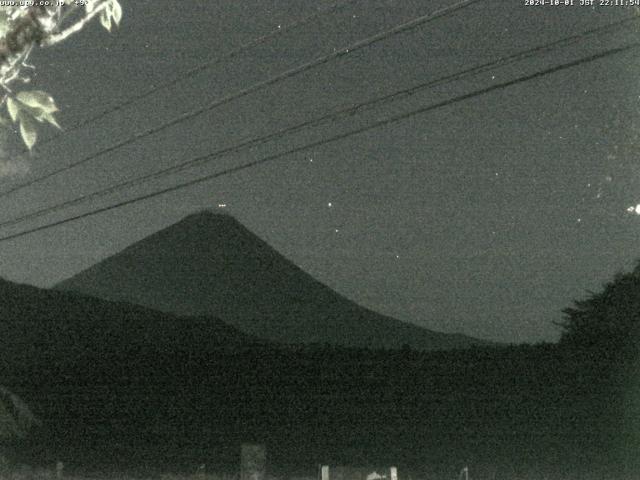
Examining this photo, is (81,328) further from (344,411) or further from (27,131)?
(27,131)

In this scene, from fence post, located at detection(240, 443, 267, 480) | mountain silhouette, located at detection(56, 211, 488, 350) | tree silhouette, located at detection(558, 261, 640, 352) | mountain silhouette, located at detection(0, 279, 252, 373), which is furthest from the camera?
mountain silhouette, located at detection(56, 211, 488, 350)

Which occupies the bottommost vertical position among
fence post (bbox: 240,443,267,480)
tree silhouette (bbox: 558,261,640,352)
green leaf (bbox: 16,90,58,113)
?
fence post (bbox: 240,443,267,480)

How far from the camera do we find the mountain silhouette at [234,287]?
10150 centimetres

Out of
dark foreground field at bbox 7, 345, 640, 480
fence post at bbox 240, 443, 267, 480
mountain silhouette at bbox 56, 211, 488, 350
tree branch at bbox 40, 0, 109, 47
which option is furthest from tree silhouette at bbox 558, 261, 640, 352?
mountain silhouette at bbox 56, 211, 488, 350

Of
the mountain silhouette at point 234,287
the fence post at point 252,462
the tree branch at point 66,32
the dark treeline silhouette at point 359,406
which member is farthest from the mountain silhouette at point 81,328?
the mountain silhouette at point 234,287

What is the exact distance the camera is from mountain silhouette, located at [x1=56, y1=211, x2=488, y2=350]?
102m

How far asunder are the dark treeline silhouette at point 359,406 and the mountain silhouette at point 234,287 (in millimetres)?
66187

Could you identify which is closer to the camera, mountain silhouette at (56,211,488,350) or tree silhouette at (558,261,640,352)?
tree silhouette at (558,261,640,352)

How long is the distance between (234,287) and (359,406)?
102 meters

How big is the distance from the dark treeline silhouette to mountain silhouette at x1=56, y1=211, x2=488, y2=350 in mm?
66187

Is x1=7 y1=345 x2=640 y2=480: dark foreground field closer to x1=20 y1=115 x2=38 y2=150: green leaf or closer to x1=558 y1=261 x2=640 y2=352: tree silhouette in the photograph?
x1=558 y1=261 x2=640 y2=352: tree silhouette

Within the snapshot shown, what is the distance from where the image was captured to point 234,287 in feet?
382

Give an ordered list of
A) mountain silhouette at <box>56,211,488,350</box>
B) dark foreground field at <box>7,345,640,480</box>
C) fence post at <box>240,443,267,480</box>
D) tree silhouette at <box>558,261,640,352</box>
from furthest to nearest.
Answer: mountain silhouette at <box>56,211,488,350</box> → tree silhouette at <box>558,261,640,352</box> → fence post at <box>240,443,267,480</box> → dark foreground field at <box>7,345,640,480</box>

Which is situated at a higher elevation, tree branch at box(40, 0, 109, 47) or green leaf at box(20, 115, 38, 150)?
tree branch at box(40, 0, 109, 47)
